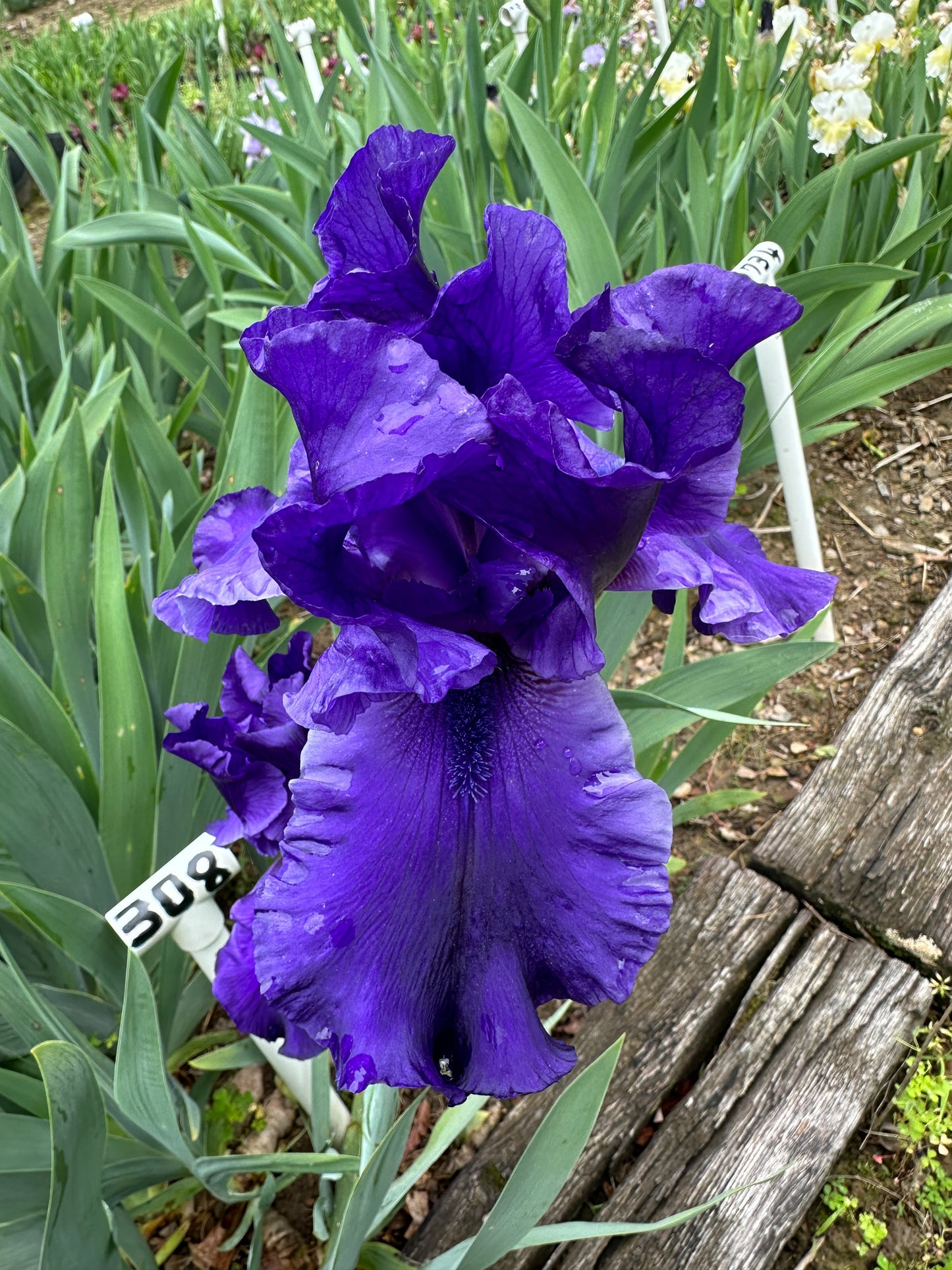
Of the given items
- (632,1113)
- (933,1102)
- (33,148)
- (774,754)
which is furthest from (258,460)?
(33,148)

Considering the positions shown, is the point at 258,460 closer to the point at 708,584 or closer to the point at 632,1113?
the point at 708,584

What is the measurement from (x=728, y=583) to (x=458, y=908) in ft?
0.98

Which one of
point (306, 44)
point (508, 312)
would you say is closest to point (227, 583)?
point (508, 312)

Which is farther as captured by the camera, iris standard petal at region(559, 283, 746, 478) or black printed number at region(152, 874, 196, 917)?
black printed number at region(152, 874, 196, 917)

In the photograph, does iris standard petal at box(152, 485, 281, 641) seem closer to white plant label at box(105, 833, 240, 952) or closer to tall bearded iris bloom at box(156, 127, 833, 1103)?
tall bearded iris bloom at box(156, 127, 833, 1103)

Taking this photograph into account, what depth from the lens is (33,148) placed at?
7.97 feet

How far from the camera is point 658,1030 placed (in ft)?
4.09

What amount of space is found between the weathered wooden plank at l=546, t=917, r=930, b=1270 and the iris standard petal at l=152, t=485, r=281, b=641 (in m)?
0.85

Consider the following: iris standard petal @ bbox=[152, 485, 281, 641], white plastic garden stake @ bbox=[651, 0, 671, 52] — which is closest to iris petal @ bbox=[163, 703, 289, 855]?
iris standard petal @ bbox=[152, 485, 281, 641]

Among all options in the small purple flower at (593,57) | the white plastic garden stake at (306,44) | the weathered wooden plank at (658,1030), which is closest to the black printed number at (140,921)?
the weathered wooden plank at (658,1030)

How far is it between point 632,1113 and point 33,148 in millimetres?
2703

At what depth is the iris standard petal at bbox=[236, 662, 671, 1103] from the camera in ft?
1.75

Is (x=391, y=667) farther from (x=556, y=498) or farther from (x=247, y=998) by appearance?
(x=247, y=998)

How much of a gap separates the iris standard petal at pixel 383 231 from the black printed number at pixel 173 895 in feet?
1.51
